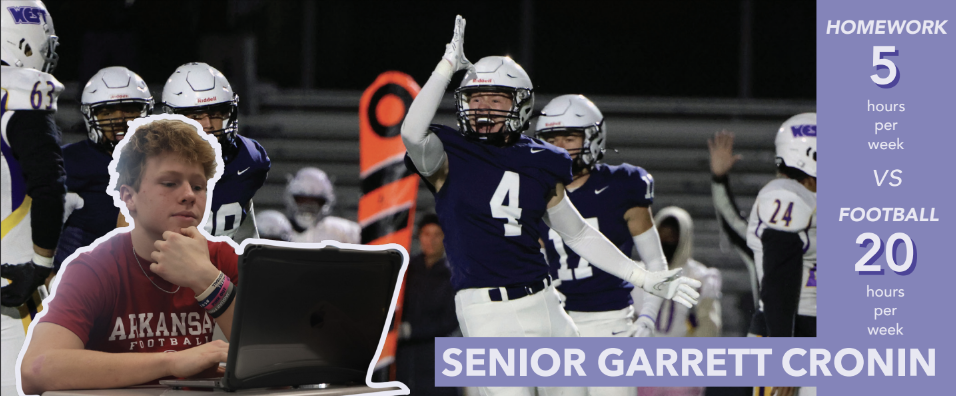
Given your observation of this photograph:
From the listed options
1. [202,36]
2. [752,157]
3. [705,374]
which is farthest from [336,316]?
[752,157]

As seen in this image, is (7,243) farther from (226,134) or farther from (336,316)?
(336,316)

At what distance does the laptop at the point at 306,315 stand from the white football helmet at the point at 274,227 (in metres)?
3.63

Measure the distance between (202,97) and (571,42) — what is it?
432 cm

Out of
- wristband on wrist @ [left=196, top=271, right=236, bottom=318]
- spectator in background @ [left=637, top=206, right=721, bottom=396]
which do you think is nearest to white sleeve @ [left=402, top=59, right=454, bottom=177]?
wristband on wrist @ [left=196, top=271, right=236, bottom=318]

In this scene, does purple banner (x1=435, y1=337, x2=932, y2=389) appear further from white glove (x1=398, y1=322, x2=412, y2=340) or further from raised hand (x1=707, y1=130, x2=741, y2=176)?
white glove (x1=398, y1=322, x2=412, y2=340)

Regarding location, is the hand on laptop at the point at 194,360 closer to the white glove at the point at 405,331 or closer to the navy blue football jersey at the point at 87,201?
the navy blue football jersey at the point at 87,201

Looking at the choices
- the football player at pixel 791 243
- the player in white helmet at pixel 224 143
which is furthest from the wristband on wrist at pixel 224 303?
the football player at pixel 791 243

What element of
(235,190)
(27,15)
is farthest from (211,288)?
(27,15)

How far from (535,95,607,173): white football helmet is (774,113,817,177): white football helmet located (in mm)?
903

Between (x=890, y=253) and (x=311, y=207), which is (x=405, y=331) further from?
(x=890, y=253)

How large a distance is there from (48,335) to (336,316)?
1.56 ft

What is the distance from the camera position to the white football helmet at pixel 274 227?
17.3 feet

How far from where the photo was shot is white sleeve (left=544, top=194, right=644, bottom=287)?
128 inches

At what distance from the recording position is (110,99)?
144 inches
